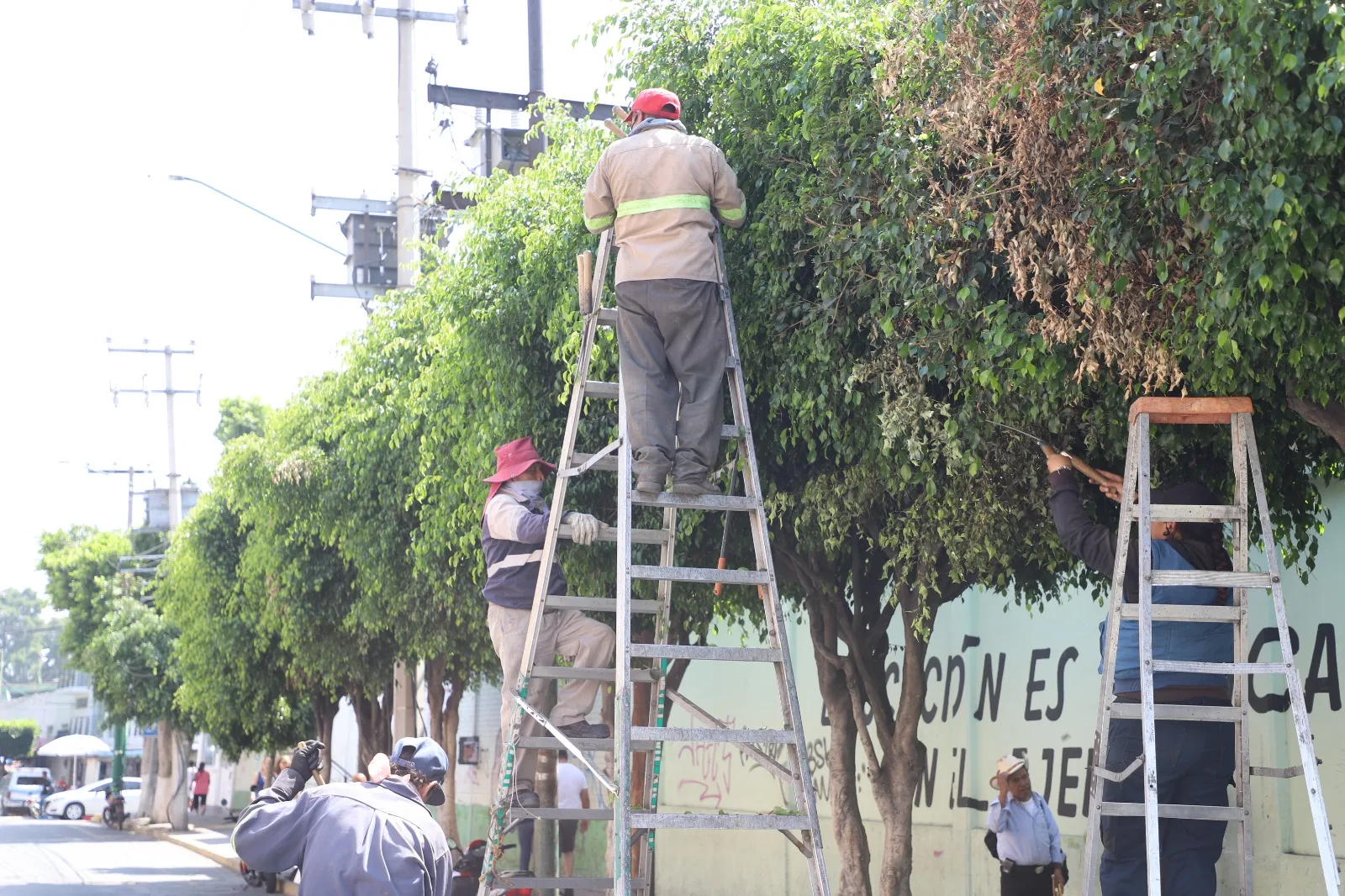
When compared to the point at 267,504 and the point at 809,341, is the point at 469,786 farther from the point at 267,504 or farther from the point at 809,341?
the point at 809,341

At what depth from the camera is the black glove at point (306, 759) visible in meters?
5.80

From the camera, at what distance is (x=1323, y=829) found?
4914 mm

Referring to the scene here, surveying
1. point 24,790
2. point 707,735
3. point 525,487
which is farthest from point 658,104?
point 24,790

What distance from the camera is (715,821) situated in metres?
Result: 5.68

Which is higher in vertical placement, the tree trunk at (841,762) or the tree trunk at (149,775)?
the tree trunk at (841,762)

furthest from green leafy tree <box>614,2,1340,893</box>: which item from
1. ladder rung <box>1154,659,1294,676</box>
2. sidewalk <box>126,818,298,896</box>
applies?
sidewalk <box>126,818,298,896</box>

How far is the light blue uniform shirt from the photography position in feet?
33.6

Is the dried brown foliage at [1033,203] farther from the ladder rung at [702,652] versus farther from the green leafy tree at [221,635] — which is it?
the green leafy tree at [221,635]

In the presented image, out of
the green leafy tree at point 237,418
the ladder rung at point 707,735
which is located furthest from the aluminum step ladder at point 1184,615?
the green leafy tree at point 237,418

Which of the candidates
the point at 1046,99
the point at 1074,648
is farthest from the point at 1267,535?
the point at 1074,648

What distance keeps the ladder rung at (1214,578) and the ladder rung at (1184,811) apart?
2.77 ft

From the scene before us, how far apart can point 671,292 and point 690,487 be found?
858 millimetres

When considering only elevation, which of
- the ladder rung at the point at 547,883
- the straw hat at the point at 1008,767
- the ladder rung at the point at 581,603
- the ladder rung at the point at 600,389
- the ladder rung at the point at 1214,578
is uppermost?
→ the ladder rung at the point at 600,389

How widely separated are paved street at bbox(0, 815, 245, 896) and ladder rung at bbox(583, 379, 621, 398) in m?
15.4
